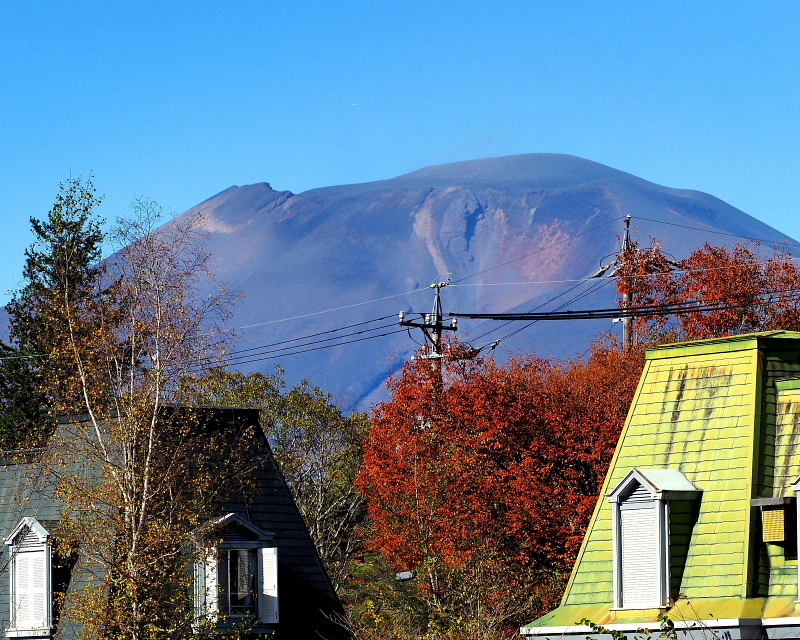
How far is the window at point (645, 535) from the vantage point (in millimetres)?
21359

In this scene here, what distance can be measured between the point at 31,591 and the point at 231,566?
16.1 feet

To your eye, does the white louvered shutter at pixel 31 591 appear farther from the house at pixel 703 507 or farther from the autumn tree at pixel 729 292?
the autumn tree at pixel 729 292

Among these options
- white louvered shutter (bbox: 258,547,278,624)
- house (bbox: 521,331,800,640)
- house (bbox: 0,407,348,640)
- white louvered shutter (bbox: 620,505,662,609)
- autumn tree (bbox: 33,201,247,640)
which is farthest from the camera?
white louvered shutter (bbox: 258,547,278,624)

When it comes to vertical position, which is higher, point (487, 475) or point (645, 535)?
point (487, 475)

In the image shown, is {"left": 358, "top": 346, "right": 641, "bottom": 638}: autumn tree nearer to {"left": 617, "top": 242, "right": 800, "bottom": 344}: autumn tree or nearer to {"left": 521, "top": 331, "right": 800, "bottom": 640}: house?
{"left": 617, "top": 242, "right": 800, "bottom": 344}: autumn tree

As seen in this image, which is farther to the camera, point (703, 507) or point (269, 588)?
point (269, 588)

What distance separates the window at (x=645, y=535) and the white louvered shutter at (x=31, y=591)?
15718 mm

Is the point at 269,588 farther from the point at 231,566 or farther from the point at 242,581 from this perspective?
the point at 231,566

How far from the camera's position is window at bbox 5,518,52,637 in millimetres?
32344

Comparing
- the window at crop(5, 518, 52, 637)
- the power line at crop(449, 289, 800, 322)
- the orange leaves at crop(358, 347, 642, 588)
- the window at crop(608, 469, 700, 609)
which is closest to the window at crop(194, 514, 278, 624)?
the window at crop(5, 518, 52, 637)

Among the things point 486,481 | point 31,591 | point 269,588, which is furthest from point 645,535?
point 486,481

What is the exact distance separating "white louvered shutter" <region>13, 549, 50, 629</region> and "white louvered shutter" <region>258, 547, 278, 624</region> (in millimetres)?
4980

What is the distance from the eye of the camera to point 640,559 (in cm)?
2173

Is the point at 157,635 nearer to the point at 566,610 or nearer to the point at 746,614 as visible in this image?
the point at 566,610
